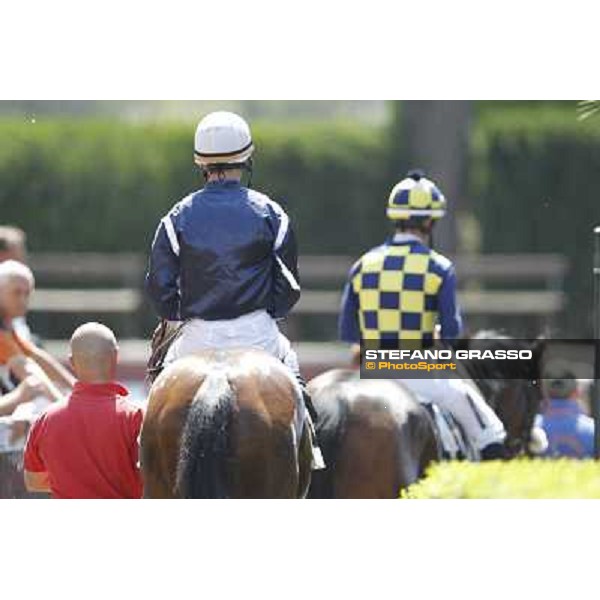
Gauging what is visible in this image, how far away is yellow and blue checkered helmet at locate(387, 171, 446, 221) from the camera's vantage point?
7.98 meters

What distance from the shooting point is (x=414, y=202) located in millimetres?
8023

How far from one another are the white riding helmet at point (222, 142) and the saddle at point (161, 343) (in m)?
0.65

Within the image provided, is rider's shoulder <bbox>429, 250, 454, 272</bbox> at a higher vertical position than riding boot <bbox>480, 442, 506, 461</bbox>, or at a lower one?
higher

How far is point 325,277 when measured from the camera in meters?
12.2

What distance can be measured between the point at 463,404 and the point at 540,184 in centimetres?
619

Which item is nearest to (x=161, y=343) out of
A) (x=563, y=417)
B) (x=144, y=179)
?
(x=563, y=417)

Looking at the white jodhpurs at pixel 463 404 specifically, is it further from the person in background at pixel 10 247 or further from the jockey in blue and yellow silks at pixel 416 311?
the person in background at pixel 10 247

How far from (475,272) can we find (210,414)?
21.9 feet

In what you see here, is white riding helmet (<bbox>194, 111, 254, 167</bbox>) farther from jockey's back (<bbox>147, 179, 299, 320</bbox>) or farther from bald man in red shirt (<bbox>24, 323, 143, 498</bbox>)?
bald man in red shirt (<bbox>24, 323, 143, 498</bbox>)

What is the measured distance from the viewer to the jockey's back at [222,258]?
661 cm

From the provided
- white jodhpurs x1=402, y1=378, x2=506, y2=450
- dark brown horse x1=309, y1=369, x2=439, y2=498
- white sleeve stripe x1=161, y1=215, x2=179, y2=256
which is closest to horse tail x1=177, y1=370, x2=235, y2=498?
white sleeve stripe x1=161, y1=215, x2=179, y2=256

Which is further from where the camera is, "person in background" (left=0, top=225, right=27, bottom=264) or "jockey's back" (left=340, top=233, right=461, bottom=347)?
"person in background" (left=0, top=225, right=27, bottom=264)

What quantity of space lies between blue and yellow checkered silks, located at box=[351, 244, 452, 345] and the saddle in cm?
134

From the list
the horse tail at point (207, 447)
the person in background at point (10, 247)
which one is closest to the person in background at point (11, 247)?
the person in background at point (10, 247)
